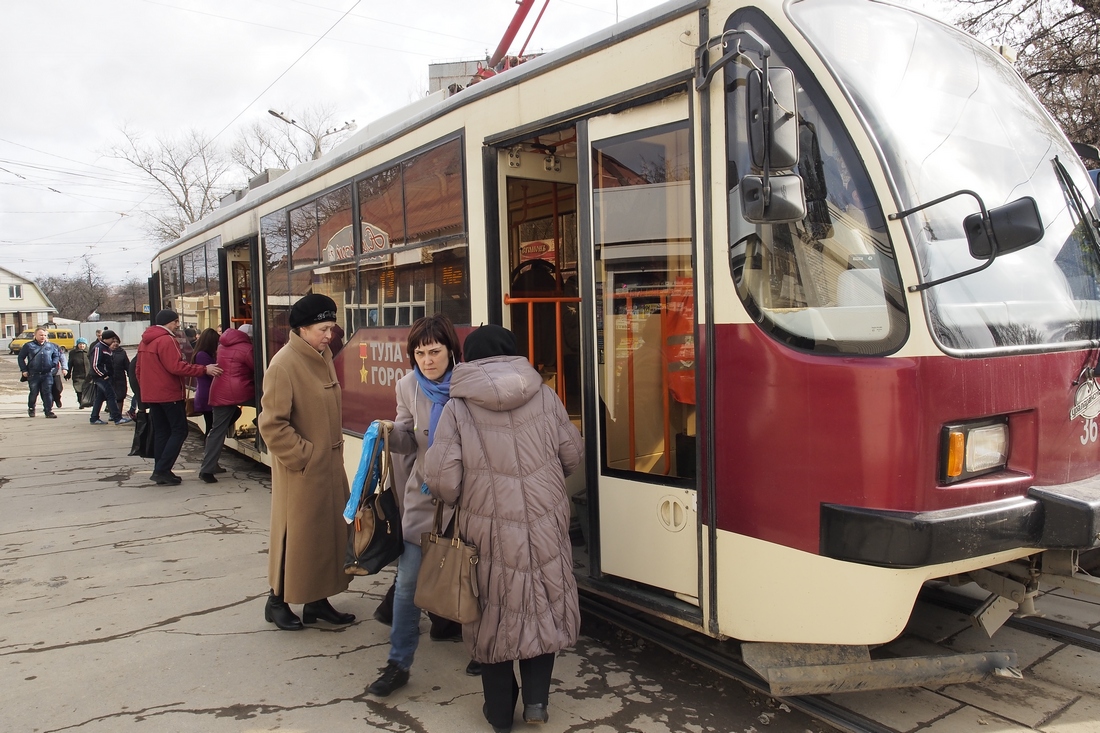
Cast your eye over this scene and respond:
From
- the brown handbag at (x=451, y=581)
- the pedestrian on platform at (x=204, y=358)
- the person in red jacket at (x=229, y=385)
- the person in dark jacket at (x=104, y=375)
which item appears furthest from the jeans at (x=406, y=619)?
the person in dark jacket at (x=104, y=375)

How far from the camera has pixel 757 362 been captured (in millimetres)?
2957

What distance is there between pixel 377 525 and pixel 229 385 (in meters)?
5.36

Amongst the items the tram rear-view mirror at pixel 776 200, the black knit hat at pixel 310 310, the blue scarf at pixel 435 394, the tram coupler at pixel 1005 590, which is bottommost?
the tram coupler at pixel 1005 590

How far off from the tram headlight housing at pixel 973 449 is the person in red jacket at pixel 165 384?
723cm

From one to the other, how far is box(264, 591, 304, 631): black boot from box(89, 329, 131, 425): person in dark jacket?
10778 mm

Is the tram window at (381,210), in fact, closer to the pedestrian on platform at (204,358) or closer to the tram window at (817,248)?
the tram window at (817,248)

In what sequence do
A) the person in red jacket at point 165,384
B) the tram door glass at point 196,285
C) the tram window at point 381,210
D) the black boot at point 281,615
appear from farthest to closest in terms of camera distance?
the tram door glass at point 196,285, the person in red jacket at point 165,384, the tram window at point 381,210, the black boot at point 281,615

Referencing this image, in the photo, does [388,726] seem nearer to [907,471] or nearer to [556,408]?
[556,408]

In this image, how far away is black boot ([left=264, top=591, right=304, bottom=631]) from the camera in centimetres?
433

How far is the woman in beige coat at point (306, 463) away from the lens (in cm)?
400

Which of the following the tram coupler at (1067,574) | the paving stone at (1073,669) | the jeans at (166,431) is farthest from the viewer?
the jeans at (166,431)

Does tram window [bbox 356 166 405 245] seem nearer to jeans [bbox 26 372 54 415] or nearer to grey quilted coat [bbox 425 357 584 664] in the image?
grey quilted coat [bbox 425 357 584 664]

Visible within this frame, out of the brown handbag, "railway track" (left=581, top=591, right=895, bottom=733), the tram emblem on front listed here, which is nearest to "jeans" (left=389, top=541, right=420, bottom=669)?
the brown handbag

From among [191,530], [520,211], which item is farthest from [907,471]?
[191,530]
